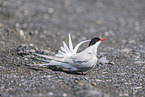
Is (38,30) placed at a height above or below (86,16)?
below

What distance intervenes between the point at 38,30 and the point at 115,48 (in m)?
2.39

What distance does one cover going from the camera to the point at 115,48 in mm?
6430

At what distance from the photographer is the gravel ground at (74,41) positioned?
368 cm

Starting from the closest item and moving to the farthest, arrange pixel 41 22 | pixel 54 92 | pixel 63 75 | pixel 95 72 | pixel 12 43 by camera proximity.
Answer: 1. pixel 54 92
2. pixel 63 75
3. pixel 95 72
4. pixel 12 43
5. pixel 41 22

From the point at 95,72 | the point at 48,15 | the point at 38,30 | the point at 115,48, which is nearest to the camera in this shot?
the point at 95,72

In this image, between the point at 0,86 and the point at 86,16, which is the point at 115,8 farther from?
the point at 0,86

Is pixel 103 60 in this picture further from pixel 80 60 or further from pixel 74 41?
pixel 74 41

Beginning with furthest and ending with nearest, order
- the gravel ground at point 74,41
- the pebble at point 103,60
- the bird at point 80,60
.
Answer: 1. the pebble at point 103,60
2. the bird at point 80,60
3. the gravel ground at point 74,41

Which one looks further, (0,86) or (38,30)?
(38,30)

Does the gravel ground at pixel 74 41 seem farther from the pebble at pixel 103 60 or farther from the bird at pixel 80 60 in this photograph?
the bird at pixel 80 60

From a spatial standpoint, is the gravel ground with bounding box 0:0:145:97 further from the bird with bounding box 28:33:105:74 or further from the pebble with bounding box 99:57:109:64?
the bird with bounding box 28:33:105:74

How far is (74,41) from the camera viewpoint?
6.98 m

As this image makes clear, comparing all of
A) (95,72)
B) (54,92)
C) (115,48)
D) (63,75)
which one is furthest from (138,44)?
(54,92)

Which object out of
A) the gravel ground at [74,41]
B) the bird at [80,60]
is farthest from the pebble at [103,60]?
the bird at [80,60]
